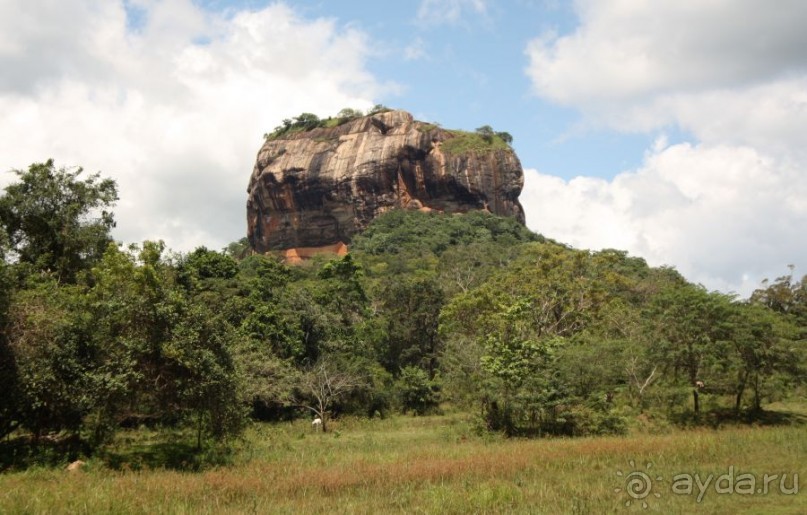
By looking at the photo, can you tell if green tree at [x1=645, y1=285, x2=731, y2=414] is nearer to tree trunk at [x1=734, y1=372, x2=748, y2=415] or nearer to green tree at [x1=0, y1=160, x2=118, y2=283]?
tree trunk at [x1=734, y1=372, x2=748, y2=415]

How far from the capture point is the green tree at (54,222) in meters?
25.8

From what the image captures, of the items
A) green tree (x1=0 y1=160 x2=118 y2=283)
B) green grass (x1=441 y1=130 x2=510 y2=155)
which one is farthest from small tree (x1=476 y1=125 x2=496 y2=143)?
green tree (x1=0 y1=160 x2=118 y2=283)

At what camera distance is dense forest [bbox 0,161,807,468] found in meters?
15.4

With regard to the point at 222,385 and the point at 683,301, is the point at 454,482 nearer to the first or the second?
the point at 222,385

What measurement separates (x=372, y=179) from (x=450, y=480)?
70.2m

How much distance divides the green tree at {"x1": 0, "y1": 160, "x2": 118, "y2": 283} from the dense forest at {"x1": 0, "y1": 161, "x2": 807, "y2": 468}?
0.07 metres

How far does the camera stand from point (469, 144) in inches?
3327

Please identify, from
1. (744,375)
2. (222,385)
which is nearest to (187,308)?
(222,385)

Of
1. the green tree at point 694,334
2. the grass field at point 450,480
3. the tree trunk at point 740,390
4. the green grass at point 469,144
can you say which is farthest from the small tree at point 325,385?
the green grass at point 469,144

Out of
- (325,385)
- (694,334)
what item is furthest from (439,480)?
(325,385)

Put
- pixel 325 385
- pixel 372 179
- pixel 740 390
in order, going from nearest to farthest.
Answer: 1. pixel 740 390
2. pixel 325 385
3. pixel 372 179

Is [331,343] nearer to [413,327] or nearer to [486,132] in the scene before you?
[413,327]

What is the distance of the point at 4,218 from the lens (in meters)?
25.6

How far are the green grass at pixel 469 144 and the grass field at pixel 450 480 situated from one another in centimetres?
6872
